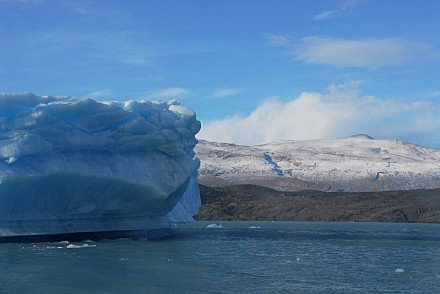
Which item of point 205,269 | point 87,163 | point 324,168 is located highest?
point 324,168

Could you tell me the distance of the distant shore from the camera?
104 metres

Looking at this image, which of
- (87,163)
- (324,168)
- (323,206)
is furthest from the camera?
(324,168)

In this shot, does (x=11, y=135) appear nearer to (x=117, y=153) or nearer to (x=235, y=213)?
(x=117, y=153)

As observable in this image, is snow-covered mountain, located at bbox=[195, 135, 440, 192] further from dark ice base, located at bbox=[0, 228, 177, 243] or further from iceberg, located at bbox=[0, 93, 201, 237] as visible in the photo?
iceberg, located at bbox=[0, 93, 201, 237]

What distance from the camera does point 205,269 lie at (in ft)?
74.7

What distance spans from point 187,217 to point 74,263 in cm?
1717

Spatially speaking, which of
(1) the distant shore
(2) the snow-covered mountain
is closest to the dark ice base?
(1) the distant shore

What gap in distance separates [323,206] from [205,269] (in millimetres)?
92597

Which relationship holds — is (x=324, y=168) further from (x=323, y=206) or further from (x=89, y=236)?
(x=89, y=236)

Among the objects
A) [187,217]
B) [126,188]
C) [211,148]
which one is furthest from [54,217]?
[211,148]

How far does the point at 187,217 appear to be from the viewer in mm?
39969

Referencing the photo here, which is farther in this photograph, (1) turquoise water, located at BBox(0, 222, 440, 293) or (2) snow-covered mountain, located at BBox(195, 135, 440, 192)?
(2) snow-covered mountain, located at BBox(195, 135, 440, 192)

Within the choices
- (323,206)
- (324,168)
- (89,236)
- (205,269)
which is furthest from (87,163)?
(324,168)

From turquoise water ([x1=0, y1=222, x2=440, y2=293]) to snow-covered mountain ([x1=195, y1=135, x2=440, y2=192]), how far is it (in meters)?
139
